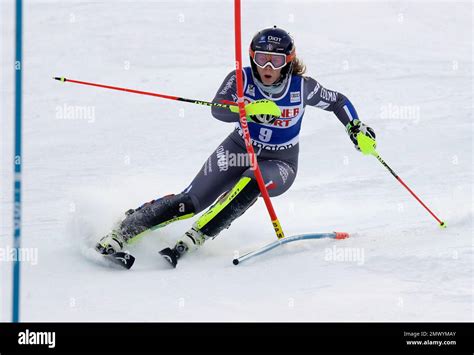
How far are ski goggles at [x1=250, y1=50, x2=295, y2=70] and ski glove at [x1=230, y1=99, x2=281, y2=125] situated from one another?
0.25 metres

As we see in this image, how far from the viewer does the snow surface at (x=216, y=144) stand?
464 cm

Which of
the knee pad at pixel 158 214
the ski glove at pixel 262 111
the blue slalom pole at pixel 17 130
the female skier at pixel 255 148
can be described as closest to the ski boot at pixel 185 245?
the female skier at pixel 255 148

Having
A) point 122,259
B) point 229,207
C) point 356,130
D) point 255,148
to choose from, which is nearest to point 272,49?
point 255,148

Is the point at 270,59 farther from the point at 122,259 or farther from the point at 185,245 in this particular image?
the point at 122,259

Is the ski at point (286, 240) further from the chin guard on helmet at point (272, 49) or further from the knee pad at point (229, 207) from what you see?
the chin guard on helmet at point (272, 49)

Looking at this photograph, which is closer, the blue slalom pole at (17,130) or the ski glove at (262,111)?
the blue slalom pole at (17,130)

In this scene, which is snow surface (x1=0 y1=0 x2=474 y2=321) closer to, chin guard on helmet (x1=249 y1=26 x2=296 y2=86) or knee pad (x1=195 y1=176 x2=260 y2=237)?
knee pad (x1=195 y1=176 x2=260 y2=237)

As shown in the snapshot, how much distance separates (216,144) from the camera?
30.6 ft

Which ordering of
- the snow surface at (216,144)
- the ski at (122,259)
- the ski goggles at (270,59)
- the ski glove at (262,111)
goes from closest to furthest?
the snow surface at (216,144) → the ski at (122,259) → the ski glove at (262,111) → the ski goggles at (270,59)

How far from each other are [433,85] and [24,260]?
6555 mm

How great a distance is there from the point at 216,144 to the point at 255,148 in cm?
342
